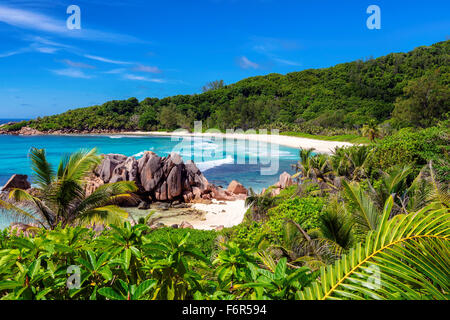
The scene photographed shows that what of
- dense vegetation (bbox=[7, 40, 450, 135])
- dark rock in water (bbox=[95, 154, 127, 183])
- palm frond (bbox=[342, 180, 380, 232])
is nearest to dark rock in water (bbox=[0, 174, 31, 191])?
dark rock in water (bbox=[95, 154, 127, 183])

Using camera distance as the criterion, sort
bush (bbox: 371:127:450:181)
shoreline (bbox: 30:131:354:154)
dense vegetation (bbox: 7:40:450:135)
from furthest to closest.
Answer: dense vegetation (bbox: 7:40:450:135), shoreline (bbox: 30:131:354:154), bush (bbox: 371:127:450:181)

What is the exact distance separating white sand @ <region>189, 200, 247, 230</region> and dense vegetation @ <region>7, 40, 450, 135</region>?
38421 millimetres

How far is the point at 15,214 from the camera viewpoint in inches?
310

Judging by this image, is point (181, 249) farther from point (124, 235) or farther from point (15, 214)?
point (15, 214)

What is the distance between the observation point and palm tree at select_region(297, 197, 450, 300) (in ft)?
4.95

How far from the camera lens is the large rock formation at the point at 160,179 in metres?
20.1

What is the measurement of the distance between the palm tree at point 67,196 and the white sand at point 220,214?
7.71 m

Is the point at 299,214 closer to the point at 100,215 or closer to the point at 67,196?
the point at 100,215

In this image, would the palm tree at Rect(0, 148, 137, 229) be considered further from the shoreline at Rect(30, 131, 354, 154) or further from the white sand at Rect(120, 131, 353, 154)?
the white sand at Rect(120, 131, 353, 154)

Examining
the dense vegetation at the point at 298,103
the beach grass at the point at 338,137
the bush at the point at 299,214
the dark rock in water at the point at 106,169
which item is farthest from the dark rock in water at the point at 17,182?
the dense vegetation at the point at 298,103

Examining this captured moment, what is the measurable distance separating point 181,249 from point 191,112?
301 ft

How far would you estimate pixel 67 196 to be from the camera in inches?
297
